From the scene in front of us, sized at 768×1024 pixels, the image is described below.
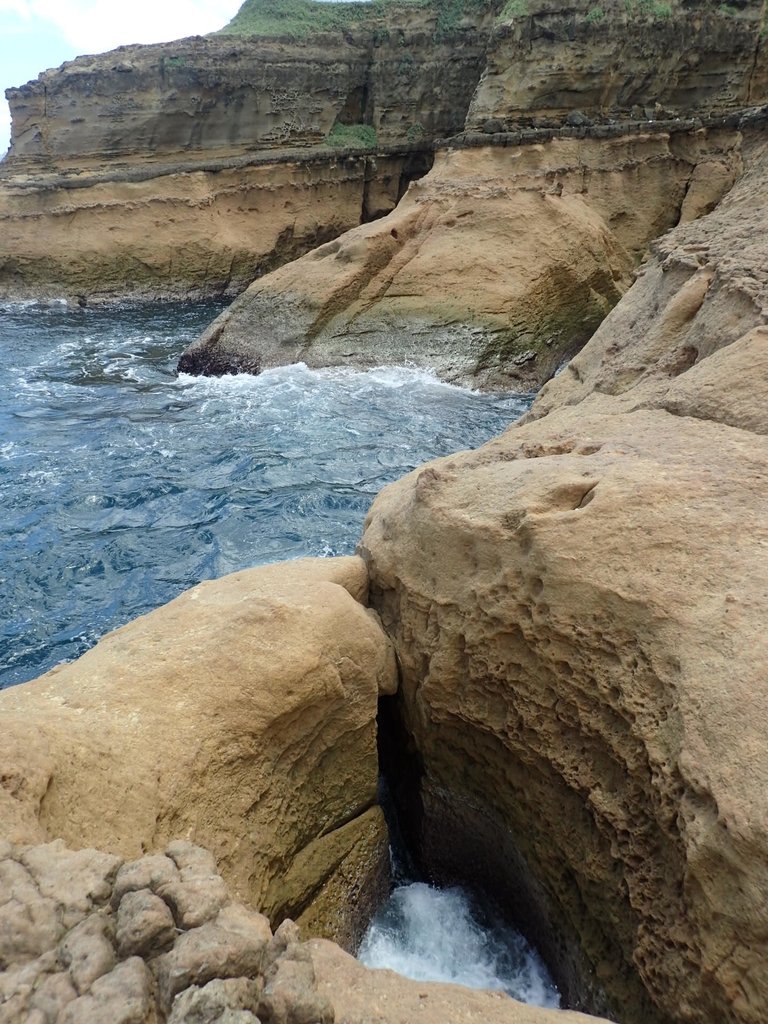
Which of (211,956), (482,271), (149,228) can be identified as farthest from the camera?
(149,228)

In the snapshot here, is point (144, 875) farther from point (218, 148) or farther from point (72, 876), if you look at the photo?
point (218, 148)

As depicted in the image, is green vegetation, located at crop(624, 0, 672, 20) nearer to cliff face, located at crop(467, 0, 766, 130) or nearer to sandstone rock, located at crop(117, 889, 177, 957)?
cliff face, located at crop(467, 0, 766, 130)

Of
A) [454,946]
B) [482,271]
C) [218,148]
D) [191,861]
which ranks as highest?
[218,148]

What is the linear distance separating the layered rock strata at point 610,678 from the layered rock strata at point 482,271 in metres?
6.44

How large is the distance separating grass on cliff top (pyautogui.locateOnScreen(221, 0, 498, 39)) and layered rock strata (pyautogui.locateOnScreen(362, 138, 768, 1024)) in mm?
17536

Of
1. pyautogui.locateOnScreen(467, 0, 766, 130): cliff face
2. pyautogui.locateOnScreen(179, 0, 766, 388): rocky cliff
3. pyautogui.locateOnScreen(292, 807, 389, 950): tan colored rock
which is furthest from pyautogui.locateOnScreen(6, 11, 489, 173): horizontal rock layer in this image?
pyautogui.locateOnScreen(292, 807, 389, 950): tan colored rock

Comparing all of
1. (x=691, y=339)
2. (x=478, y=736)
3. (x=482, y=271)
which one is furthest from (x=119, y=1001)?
(x=482, y=271)

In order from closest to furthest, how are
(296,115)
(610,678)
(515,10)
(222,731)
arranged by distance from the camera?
(610,678), (222,731), (515,10), (296,115)

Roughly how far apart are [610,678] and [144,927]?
5.85 ft

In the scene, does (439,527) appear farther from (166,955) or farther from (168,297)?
(168,297)

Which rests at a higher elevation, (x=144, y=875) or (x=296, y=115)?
(x=296, y=115)

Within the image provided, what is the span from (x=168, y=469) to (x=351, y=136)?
1457cm

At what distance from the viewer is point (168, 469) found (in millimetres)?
8422

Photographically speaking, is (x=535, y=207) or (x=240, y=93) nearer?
(x=535, y=207)
